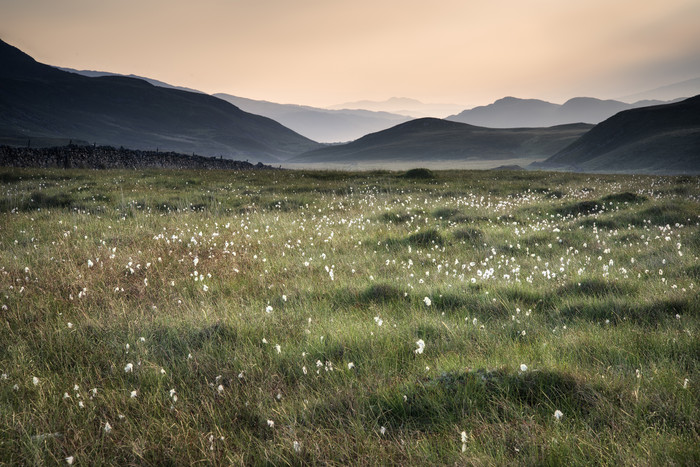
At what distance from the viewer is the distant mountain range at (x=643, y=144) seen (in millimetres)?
82625

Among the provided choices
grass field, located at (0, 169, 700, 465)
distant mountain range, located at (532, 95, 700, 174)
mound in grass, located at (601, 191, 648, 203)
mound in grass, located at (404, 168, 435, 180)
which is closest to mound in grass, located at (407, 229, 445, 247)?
grass field, located at (0, 169, 700, 465)

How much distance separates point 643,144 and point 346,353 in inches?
4729

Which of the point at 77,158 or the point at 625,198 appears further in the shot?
the point at 77,158

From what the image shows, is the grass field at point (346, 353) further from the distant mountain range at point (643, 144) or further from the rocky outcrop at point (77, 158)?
the distant mountain range at point (643, 144)

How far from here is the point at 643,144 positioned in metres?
95.6

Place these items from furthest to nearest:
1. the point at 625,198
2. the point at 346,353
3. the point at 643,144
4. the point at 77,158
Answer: the point at 643,144 < the point at 77,158 < the point at 625,198 < the point at 346,353

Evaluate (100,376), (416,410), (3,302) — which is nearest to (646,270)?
(416,410)

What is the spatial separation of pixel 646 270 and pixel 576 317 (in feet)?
8.62

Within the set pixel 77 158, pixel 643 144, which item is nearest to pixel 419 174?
pixel 77 158

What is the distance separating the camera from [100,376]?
370cm

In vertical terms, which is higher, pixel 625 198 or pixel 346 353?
pixel 625 198

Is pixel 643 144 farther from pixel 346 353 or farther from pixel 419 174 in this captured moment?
pixel 346 353

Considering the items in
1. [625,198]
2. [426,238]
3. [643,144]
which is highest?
[643,144]

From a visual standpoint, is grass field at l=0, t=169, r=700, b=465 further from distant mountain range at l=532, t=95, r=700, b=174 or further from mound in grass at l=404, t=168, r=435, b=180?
distant mountain range at l=532, t=95, r=700, b=174
